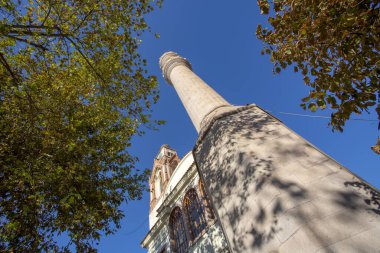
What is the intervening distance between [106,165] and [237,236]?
19.8 ft

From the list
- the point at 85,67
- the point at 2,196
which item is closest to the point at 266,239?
the point at 2,196

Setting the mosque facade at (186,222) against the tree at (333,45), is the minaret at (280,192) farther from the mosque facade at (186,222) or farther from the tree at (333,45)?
the mosque facade at (186,222)

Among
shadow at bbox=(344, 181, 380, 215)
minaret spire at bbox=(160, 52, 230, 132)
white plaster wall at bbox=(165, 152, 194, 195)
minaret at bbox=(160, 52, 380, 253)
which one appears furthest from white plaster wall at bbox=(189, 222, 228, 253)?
shadow at bbox=(344, 181, 380, 215)

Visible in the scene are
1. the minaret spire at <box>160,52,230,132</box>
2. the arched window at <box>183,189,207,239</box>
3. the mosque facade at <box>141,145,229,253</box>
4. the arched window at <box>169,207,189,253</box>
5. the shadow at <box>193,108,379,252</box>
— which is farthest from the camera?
the arched window at <box>169,207,189,253</box>

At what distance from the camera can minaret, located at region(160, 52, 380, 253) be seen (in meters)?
4.03

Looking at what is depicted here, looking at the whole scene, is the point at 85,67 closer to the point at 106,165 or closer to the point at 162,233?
the point at 106,165

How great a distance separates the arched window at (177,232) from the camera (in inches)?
478

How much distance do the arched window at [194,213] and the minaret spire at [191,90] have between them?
12.0ft

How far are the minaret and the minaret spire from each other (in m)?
2.67

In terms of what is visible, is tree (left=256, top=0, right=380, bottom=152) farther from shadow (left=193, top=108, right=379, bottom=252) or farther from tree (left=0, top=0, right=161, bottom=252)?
tree (left=0, top=0, right=161, bottom=252)

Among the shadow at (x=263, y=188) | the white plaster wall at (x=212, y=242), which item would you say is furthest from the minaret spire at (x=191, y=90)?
the white plaster wall at (x=212, y=242)

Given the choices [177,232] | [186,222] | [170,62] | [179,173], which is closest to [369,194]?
[186,222]

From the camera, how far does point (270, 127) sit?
7480 millimetres

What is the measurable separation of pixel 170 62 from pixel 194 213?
11.4 m
